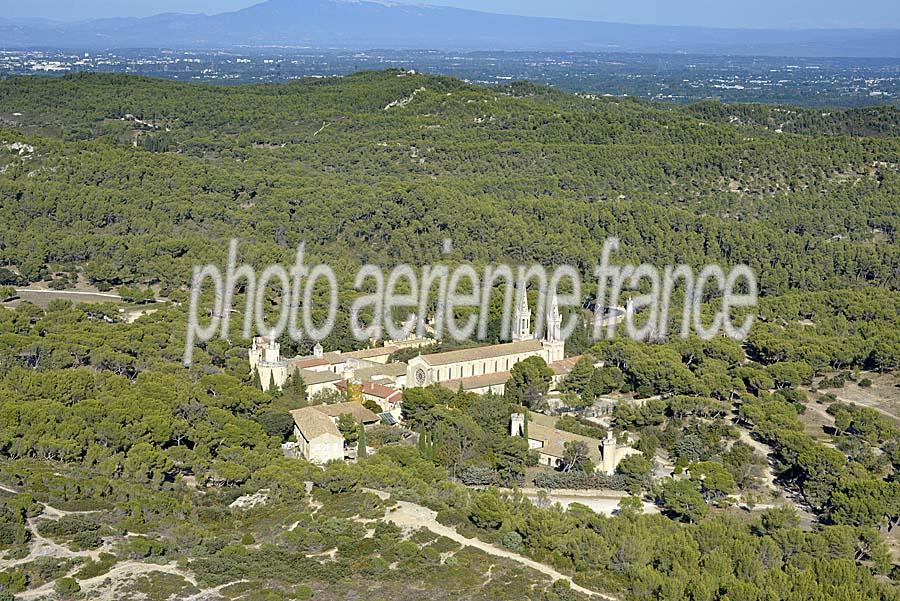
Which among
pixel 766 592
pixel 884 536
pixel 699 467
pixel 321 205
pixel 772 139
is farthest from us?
pixel 772 139

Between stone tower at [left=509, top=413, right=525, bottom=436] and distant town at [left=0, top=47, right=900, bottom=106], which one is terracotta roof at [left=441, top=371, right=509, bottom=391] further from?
distant town at [left=0, top=47, right=900, bottom=106]

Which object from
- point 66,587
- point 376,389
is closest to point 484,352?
point 376,389

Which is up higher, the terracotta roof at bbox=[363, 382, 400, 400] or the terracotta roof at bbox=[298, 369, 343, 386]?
the terracotta roof at bbox=[298, 369, 343, 386]

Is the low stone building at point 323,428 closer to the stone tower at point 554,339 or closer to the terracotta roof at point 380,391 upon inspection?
the terracotta roof at point 380,391

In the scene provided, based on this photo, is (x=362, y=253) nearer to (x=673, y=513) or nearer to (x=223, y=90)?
(x=673, y=513)

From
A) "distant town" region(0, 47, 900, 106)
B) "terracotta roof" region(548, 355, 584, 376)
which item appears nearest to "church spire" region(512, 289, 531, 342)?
"terracotta roof" region(548, 355, 584, 376)

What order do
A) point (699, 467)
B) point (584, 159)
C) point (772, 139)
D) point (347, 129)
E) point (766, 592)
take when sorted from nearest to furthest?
1. point (766, 592)
2. point (699, 467)
3. point (584, 159)
4. point (772, 139)
5. point (347, 129)

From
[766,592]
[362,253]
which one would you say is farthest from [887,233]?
[766,592]

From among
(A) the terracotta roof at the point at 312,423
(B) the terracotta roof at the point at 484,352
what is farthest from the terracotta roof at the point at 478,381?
(A) the terracotta roof at the point at 312,423
